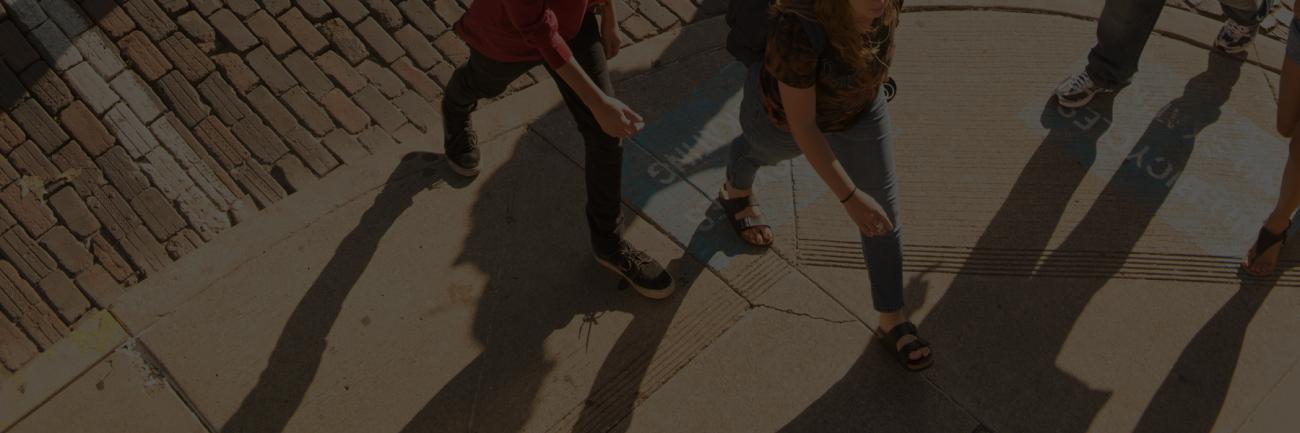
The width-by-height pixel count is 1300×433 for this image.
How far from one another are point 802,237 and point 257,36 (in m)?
2.65

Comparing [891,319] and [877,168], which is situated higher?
[877,168]

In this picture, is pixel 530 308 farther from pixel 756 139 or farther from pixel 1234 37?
pixel 1234 37

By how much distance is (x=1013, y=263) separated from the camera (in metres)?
4.14

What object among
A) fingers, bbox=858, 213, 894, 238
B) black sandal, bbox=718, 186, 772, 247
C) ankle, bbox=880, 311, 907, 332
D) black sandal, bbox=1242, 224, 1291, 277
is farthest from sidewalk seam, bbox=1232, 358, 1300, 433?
black sandal, bbox=718, 186, 772, 247

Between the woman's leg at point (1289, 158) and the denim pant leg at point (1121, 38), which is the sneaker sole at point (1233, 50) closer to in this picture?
the denim pant leg at point (1121, 38)

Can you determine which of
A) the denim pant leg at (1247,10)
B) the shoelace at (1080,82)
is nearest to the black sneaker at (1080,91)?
the shoelace at (1080,82)

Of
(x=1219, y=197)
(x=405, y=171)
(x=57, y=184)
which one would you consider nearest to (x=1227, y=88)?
(x=1219, y=197)

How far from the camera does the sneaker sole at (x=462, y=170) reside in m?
4.32

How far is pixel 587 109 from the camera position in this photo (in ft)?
11.0

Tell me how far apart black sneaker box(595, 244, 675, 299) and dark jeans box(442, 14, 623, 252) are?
5 centimetres

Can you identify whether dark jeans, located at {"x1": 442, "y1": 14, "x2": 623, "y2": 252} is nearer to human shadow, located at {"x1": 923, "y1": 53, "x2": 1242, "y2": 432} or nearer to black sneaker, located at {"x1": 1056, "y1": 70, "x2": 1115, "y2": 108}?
human shadow, located at {"x1": 923, "y1": 53, "x2": 1242, "y2": 432}

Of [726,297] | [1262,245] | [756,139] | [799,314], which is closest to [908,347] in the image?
[799,314]

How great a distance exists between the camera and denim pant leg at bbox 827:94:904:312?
327cm

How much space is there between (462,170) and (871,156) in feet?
5.91
